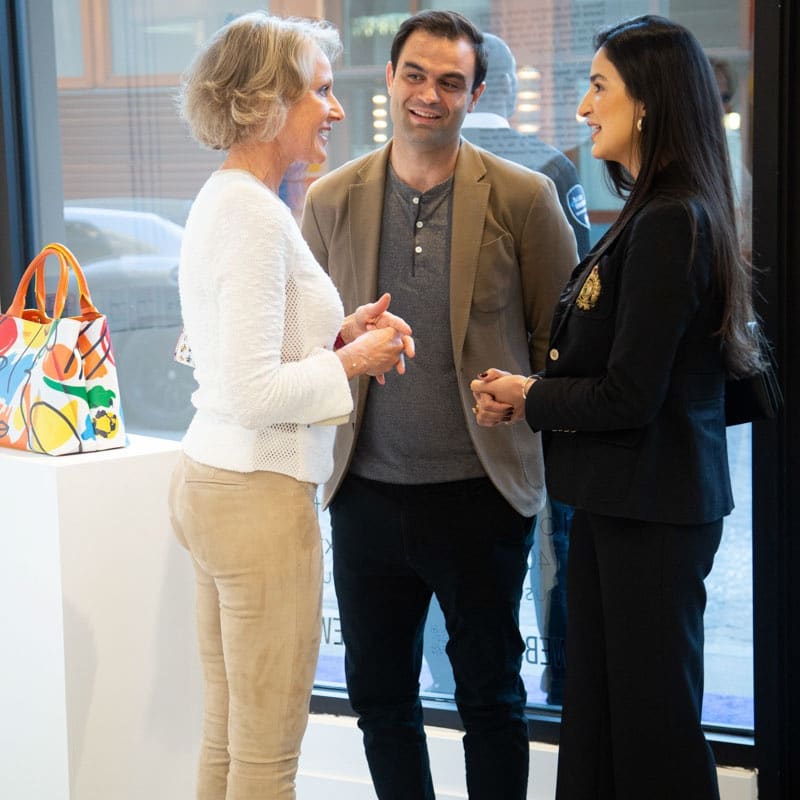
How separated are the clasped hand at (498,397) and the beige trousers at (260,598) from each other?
41 cm

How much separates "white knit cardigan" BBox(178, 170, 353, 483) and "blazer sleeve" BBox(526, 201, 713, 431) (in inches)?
18.1

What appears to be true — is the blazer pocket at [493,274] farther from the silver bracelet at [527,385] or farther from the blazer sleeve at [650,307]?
the blazer sleeve at [650,307]

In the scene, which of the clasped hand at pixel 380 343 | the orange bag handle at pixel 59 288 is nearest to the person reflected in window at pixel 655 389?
the clasped hand at pixel 380 343

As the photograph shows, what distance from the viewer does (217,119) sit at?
1853mm

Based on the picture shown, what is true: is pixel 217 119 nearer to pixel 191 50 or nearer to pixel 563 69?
pixel 563 69

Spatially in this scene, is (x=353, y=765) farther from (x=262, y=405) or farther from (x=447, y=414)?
(x=262, y=405)

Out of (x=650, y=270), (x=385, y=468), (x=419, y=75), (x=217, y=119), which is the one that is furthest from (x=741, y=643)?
(x=217, y=119)

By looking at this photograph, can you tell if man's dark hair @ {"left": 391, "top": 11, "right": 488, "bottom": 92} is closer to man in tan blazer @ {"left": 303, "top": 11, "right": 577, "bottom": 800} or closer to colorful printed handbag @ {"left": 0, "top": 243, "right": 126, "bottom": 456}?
man in tan blazer @ {"left": 303, "top": 11, "right": 577, "bottom": 800}

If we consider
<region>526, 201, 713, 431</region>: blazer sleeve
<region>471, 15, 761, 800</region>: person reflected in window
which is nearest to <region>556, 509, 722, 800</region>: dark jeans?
<region>471, 15, 761, 800</region>: person reflected in window

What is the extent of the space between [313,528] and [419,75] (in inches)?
38.3

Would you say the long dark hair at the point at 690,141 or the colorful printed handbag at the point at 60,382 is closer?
the long dark hair at the point at 690,141

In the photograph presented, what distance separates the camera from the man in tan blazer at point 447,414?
2.28m

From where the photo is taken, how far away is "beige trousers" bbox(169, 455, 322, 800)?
1.85 metres

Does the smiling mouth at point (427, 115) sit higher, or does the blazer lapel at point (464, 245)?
the smiling mouth at point (427, 115)
